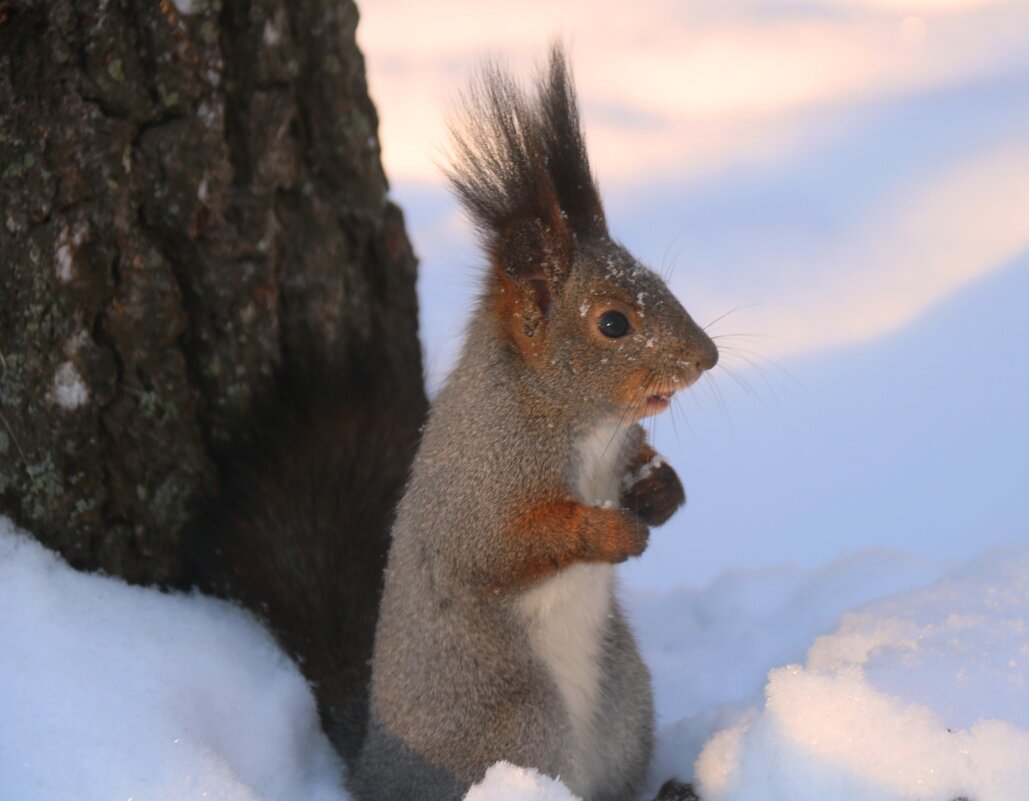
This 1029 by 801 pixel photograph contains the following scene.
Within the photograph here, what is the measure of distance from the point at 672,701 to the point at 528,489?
2.13 ft

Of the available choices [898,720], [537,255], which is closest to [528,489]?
[537,255]

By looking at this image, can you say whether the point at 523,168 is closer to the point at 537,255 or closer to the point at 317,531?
the point at 537,255

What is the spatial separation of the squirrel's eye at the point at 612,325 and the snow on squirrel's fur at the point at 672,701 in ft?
1.60

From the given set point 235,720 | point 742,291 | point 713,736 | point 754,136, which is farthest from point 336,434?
point 754,136

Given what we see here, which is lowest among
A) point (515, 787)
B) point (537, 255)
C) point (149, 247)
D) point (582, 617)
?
point (515, 787)

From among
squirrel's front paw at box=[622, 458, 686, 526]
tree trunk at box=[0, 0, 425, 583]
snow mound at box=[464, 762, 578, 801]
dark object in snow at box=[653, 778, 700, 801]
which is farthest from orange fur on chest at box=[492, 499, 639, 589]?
tree trunk at box=[0, 0, 425, 583]

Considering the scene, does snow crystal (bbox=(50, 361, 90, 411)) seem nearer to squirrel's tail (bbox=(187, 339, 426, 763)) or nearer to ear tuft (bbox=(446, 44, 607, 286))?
squirrel's tail (bbox=(187, 339, 426, 763))

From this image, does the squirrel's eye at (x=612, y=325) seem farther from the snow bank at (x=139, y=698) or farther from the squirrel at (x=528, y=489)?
the snow bank at (x=139, y=698)

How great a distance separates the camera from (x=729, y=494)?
2.51 metres

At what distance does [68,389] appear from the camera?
1.78 meters

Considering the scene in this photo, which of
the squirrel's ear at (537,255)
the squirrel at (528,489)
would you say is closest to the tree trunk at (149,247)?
the squirrel at (528,489)

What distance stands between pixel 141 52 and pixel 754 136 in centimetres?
193

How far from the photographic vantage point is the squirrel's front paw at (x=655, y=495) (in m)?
1.70

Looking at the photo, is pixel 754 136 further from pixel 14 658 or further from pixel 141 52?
Answer: pixel 14 658
